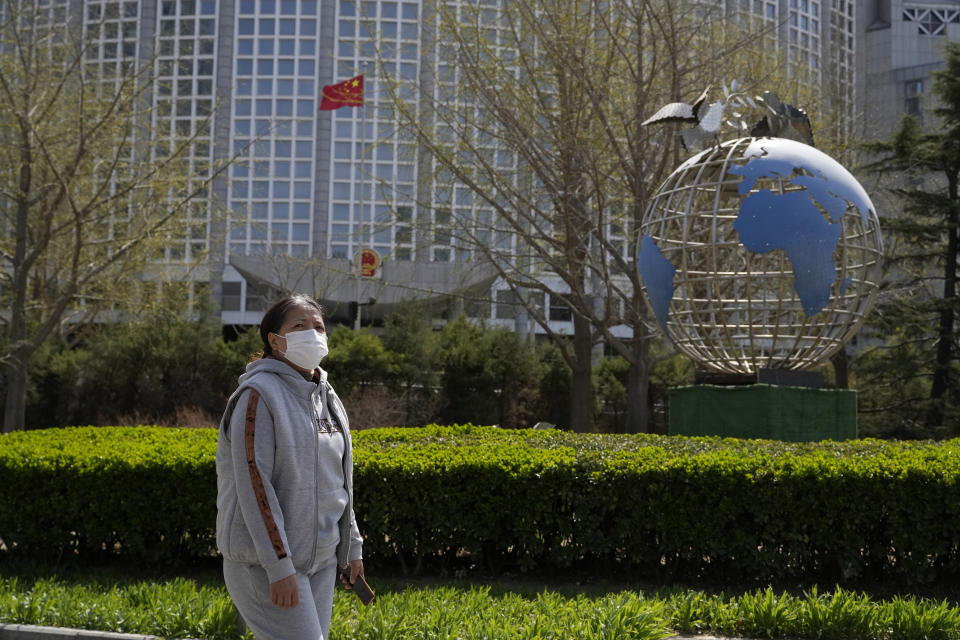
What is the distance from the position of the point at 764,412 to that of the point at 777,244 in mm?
1642

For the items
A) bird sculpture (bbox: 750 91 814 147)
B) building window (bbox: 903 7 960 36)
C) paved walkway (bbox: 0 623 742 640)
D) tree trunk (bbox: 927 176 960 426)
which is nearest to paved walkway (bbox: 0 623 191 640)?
paved walkway (bbox: 0 623 742 640)

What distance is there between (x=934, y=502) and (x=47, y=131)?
15.6 meters

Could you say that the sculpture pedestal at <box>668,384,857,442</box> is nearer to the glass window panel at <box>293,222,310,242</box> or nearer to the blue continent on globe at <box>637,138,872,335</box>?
the blue continent on globe at <box>637,138,872,335</box>

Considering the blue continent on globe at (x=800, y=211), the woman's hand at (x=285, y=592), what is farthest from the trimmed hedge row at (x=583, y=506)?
the woman's hand at (x=285, y=592)

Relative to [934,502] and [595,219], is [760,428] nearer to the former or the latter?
[934,502]

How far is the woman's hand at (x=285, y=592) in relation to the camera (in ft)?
9.55

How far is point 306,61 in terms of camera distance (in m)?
48.8

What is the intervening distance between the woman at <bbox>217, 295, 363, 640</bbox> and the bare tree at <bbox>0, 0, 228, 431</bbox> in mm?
10905

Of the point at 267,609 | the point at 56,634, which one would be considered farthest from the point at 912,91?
the point at 267,609

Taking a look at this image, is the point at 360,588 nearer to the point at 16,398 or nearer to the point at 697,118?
the point at 697,118

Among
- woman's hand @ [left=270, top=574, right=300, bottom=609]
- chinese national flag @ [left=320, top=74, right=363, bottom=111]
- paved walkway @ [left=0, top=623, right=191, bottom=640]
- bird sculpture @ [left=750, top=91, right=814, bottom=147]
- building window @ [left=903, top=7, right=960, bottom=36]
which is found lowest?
paved walkway @ [left=0, top=623, right=191, bottom=640]

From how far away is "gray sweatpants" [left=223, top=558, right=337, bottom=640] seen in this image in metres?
2.98

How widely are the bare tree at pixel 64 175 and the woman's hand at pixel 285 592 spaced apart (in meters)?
11.4

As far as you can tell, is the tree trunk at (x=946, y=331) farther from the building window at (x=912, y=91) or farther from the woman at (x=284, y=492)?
the building window at (x=912, y=91)
